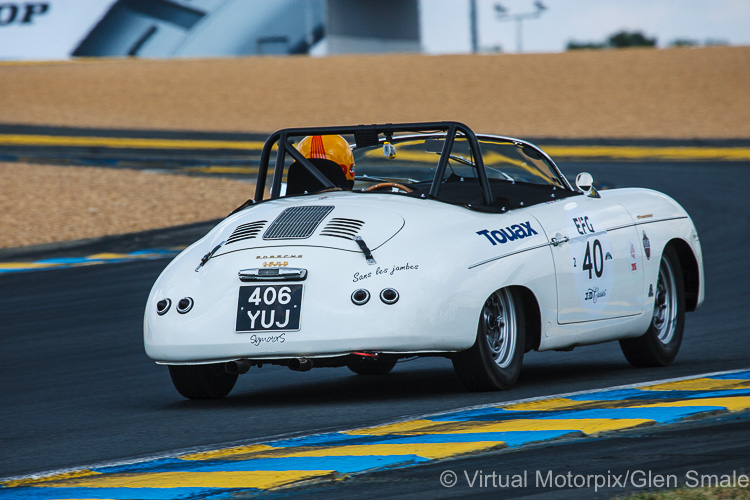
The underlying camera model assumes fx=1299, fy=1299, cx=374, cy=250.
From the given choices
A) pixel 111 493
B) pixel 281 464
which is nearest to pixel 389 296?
pixel 281 464

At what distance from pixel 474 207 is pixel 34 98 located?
113 ft

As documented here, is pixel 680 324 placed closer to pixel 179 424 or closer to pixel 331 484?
pixel 179 424

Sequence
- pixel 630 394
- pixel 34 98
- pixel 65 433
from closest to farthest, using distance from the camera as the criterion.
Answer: pixel 65 433
pixel 630 394
pixel 34 98

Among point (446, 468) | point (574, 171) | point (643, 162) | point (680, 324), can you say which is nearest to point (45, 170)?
point (574, 171)

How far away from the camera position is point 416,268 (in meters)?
6.48

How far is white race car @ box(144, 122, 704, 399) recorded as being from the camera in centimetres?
645

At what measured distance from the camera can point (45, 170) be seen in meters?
22.7

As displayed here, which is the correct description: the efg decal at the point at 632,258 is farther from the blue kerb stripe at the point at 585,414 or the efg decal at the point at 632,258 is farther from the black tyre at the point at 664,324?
the blue kerb stripe at the point at 585,414

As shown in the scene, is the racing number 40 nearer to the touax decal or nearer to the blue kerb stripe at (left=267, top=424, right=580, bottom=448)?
the touax decal

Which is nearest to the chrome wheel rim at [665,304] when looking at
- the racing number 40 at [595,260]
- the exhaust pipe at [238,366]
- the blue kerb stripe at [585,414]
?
the racing number 40 at [595,260]

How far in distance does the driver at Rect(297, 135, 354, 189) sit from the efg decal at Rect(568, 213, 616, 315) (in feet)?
4.63

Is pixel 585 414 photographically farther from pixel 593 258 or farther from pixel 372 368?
pixel 372 368

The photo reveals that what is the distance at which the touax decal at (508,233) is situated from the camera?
6836mm

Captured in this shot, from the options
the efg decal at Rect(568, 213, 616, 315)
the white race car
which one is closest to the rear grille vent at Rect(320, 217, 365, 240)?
the white race car
